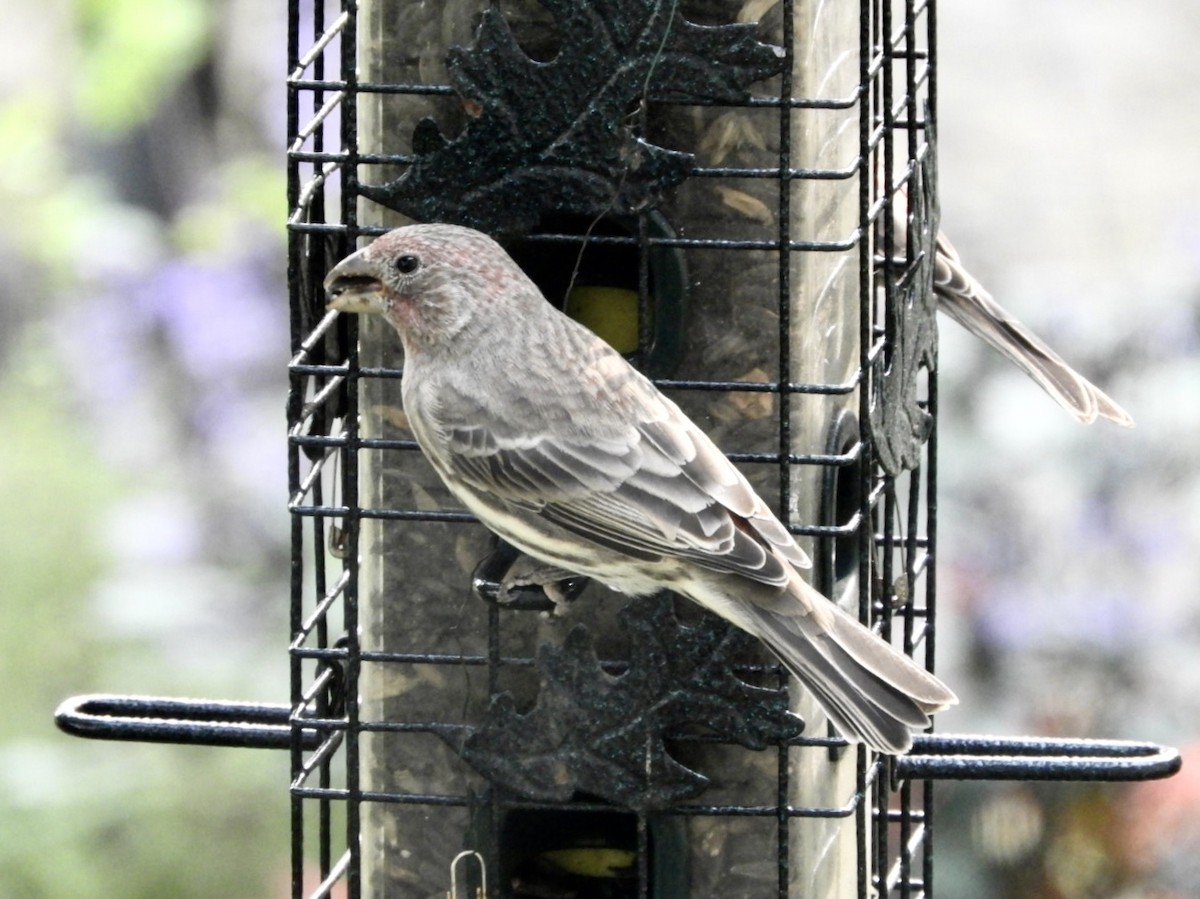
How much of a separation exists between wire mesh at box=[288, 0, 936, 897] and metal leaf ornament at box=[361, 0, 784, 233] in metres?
0.09

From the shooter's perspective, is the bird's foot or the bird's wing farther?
the bird's foot

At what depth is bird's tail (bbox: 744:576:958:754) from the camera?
366 centimetres

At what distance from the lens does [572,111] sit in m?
3.69

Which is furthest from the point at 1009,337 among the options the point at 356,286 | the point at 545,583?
the point at 356,286

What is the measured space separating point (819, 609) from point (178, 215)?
8.32m

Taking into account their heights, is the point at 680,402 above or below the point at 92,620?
above

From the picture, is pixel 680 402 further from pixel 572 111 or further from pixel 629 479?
pixel 572 111

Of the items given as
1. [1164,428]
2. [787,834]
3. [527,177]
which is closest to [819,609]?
[787,834]

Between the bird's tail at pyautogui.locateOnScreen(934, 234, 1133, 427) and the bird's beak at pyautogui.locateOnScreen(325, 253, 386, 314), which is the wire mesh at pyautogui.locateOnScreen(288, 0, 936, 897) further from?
the bird's tail at pyautogui.locateOnScreen(934, 234, 1133, 427)

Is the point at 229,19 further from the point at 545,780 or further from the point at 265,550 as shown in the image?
the point at 545,780

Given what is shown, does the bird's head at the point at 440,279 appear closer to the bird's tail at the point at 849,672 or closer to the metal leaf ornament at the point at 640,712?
the metal leaf ornament at the point at 640,712

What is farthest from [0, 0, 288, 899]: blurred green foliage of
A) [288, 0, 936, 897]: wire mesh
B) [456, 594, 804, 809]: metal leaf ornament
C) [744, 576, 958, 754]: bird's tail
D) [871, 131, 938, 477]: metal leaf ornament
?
[744, 576, 958, 754]: bird's tail

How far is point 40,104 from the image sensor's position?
8.76 metres

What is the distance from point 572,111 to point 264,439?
5.81 m
